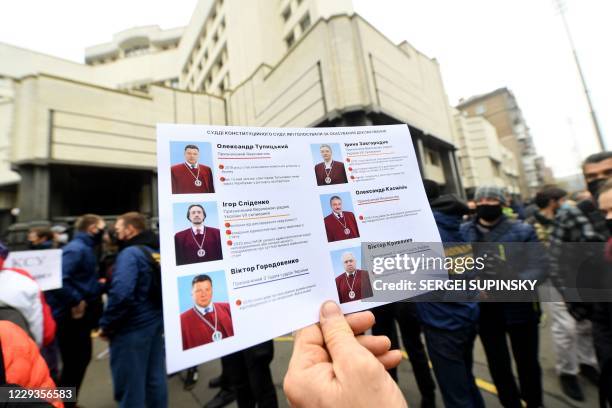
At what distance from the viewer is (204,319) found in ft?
2.41

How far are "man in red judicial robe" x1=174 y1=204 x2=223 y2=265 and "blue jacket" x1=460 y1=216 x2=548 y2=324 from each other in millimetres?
2142

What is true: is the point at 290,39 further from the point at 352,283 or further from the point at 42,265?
the point at 352,283

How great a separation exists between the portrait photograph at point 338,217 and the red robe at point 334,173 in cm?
6

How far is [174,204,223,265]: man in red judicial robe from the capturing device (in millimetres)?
770

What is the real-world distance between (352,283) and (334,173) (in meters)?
0.41

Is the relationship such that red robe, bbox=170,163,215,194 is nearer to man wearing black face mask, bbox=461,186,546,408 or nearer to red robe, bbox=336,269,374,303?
red robe, bbox=336,269,374,303

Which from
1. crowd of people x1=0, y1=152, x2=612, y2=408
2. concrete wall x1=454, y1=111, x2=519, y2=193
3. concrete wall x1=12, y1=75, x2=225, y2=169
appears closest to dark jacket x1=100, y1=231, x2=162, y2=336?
crowd of people x1=0, y1=152, x2=612, y2=408

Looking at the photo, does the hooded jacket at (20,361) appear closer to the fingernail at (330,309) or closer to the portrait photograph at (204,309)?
the portrait photograph at (204,309)

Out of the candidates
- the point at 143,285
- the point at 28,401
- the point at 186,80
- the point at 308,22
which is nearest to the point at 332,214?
the point at 28,401

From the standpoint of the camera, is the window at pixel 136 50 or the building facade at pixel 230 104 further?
the window at pixel 136 50

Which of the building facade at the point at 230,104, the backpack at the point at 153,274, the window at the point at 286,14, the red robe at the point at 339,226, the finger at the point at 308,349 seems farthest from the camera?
the window at the point at 286,14

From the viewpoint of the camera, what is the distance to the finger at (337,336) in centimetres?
78

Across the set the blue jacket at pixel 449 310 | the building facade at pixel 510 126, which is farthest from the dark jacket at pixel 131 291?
the building facade at pixel 510 126

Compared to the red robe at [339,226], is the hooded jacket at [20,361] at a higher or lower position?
lower
